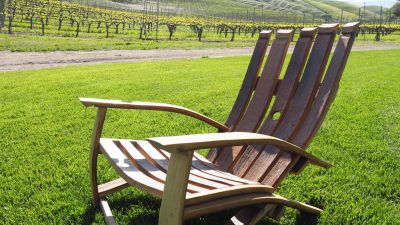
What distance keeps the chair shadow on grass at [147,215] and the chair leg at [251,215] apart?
1.50 ft

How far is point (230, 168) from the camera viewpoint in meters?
2.92

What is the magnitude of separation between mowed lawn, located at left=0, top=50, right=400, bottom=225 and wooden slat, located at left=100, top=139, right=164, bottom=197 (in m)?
0.46

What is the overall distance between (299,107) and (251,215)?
3.24 ft

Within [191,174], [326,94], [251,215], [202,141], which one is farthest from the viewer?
[326,94]

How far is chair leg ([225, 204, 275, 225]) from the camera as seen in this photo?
2309 millimetres

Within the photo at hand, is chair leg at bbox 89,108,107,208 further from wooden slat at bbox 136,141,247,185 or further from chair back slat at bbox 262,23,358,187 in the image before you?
chair back slat at bbox 262,23,358,187

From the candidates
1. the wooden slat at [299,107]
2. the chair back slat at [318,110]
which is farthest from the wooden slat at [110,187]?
the chair back slat at [318,110]

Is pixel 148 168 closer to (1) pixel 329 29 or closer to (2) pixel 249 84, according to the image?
(2) pixel 249 84

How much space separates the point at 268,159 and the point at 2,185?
2.18 m

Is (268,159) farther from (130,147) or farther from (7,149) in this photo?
(7,149)

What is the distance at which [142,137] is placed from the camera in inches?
190

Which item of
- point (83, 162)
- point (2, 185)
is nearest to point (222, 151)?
point (83, 162)

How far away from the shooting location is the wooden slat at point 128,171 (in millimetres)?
2189

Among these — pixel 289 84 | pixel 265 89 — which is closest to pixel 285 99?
pixel 289 84
